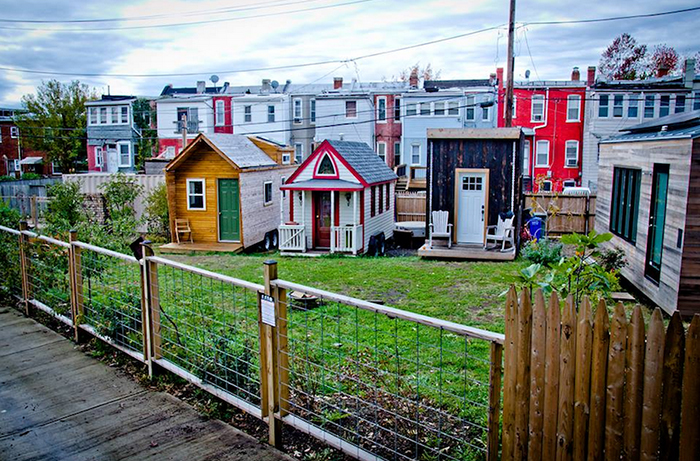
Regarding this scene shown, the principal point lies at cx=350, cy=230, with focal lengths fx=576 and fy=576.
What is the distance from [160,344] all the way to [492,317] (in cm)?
532

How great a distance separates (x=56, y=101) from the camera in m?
51.1

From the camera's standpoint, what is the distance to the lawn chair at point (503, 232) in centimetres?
1591

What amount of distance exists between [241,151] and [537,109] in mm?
23595

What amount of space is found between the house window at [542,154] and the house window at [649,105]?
5.93 m

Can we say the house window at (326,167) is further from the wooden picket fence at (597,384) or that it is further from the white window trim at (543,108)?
the white window trim at (543,108)

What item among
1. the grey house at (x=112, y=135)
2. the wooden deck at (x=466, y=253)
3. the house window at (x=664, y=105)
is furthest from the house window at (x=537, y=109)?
the grey house at (x=112, y=135)

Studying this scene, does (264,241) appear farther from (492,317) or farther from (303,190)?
(492,317)

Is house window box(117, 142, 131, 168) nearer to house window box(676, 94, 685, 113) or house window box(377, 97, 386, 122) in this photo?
house window box(377, 97, 386, 122)

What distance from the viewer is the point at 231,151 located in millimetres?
19766

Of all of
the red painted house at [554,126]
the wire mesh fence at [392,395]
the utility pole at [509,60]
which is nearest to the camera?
the wire mesh fence at [392,395]

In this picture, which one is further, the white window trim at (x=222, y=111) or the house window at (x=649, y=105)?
the white window trim at (x=222, y=111)

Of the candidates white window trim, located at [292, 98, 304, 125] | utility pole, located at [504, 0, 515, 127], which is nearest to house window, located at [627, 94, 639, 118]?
utility pole, located at [504, 0, 515, 127]

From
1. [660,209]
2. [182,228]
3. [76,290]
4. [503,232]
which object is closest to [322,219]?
[182,228]

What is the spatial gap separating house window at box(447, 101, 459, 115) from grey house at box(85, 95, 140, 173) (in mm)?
23531
